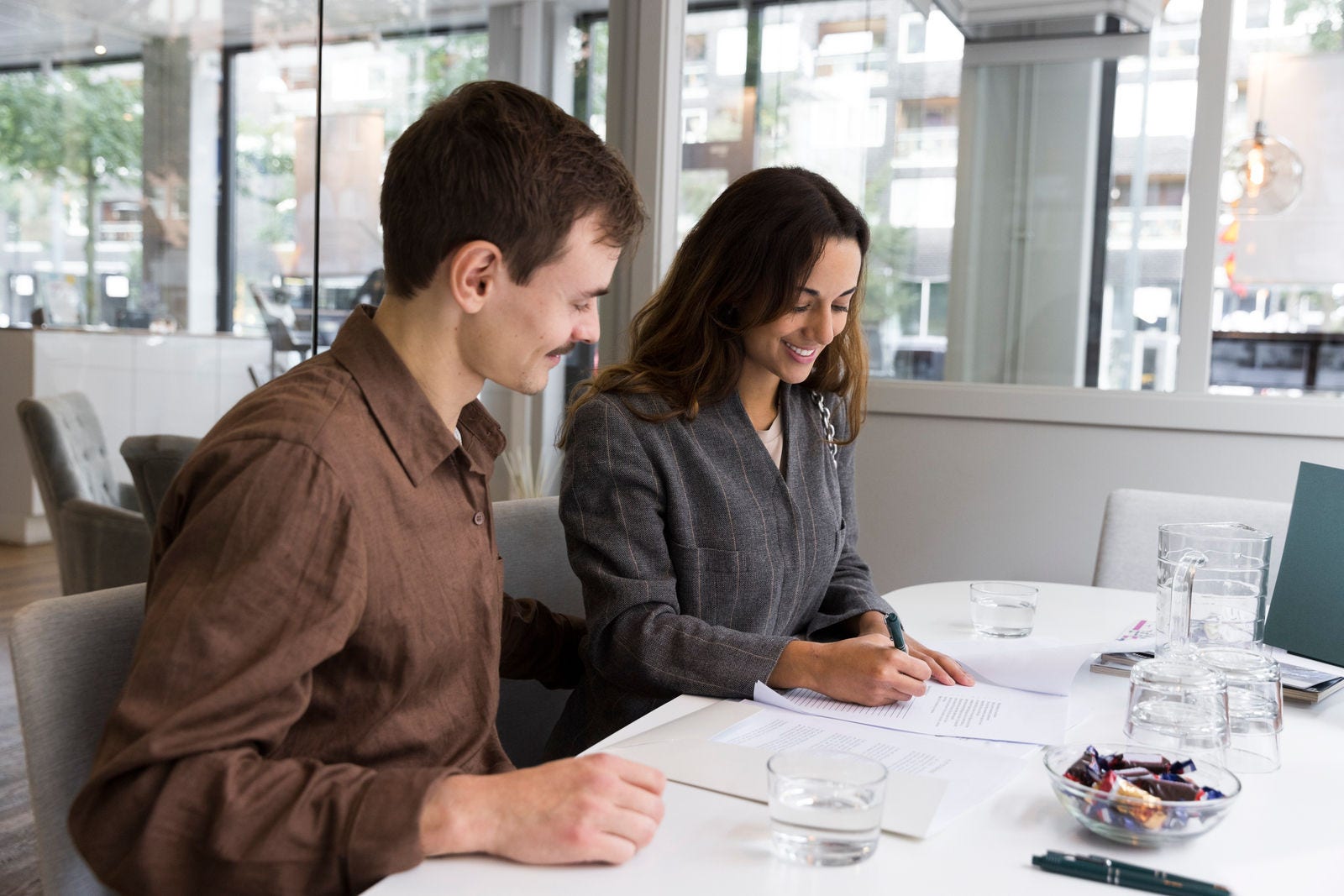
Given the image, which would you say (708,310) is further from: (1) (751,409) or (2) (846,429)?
(2) (846,429)

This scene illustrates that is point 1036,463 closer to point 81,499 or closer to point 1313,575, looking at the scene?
point 1313,575

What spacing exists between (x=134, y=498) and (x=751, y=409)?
1543mm

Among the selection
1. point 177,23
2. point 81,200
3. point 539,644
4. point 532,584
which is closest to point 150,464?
point 81,200

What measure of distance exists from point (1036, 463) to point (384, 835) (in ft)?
8.97

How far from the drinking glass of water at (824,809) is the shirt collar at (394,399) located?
1.36ft

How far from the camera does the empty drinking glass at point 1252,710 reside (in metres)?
1.18

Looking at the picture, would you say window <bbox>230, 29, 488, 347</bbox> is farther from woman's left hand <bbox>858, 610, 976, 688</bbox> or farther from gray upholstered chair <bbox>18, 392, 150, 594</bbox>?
woman's left hand <bbox>858, 610, 976, 688</bbox>

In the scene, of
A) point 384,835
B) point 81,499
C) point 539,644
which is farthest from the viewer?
point 81,499

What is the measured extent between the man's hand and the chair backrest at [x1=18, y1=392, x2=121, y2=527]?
197 centimetres

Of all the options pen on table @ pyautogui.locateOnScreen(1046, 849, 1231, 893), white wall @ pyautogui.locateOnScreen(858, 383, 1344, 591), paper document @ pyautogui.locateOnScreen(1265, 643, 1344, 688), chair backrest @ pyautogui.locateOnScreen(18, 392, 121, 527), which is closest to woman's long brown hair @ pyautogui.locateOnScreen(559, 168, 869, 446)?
paper document @ pyautogui.locateOnScreen(1265, 643, 1344, 688)

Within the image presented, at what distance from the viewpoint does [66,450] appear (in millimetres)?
2531

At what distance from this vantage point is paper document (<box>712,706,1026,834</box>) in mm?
1040

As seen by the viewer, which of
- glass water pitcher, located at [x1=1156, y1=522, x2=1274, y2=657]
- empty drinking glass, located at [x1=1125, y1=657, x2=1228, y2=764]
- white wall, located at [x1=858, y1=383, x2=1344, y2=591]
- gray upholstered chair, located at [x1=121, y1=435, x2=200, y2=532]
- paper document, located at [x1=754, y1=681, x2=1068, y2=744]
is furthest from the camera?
white wall, located at [x1=858, y1=383, x2=1344, y2=591]

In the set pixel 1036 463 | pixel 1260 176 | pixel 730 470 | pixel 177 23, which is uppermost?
pixel 177 23
